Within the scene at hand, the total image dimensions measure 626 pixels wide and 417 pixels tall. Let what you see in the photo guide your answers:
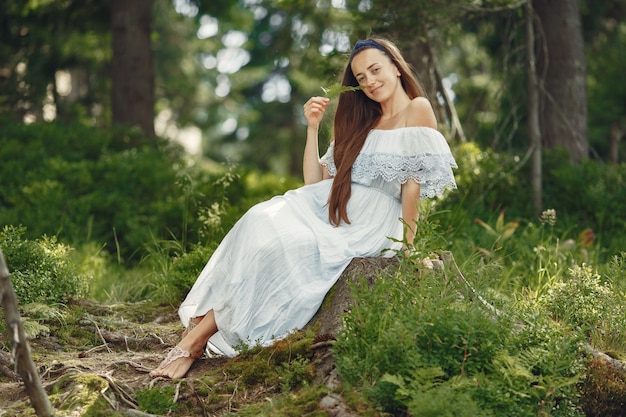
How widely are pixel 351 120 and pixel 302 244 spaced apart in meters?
1.05

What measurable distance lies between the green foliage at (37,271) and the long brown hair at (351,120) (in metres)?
2.01

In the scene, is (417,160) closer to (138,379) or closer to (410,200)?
(410,200)

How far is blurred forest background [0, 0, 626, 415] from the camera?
5.43 meters

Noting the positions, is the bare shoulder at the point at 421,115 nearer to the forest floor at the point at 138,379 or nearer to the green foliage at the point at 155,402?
the forest floor at the point at 138,379

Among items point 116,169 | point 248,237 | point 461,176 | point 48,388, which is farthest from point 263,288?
point 116,169

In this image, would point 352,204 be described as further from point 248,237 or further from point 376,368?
point 376,368

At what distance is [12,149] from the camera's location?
875 cm

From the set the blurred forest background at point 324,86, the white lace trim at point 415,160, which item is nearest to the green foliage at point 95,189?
the blurred forest background at point 324,86

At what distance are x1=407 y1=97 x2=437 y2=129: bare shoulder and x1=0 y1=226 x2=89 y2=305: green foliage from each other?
8.40ft

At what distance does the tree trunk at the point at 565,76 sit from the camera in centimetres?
880

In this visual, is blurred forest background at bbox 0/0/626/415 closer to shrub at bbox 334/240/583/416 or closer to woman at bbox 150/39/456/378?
shrub at bbox 334/240/583/416

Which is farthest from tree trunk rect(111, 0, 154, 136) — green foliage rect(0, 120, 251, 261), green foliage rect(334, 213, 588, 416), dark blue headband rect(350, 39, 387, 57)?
green foliage rect(334, 213, 588, 416)

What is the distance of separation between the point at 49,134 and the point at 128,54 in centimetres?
173

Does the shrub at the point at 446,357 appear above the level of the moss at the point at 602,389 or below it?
above
